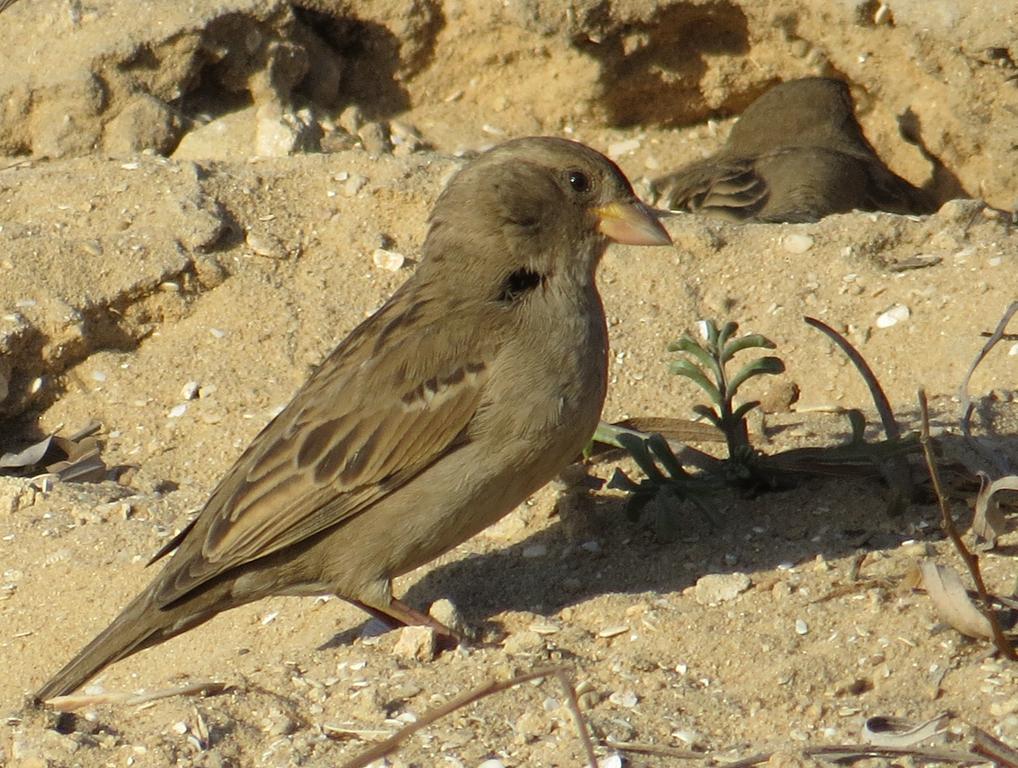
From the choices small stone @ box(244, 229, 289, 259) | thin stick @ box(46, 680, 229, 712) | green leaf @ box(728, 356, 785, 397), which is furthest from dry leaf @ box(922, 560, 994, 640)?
small stone @ box(244, 229, 289, 259)

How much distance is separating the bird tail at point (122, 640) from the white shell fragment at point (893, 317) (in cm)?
304

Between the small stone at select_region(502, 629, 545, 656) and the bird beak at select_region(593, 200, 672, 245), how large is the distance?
131cm

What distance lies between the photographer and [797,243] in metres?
7.07

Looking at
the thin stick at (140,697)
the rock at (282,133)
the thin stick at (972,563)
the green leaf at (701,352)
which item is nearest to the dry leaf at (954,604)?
the thin stick at (972,563)

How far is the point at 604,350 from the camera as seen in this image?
5.16 meters

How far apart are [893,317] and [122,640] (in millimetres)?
3261

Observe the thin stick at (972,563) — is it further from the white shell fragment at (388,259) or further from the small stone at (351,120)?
the small stone at (351,120)

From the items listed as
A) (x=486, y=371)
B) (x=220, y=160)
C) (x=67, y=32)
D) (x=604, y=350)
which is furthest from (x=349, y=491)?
(x=67, y=32)

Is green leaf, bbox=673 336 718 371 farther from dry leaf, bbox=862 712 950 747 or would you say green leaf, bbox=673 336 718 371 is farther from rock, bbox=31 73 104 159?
rock, bbox=31 73 104 159

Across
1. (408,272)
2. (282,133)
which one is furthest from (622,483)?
(282,133)

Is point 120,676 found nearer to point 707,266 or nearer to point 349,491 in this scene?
point 349,491

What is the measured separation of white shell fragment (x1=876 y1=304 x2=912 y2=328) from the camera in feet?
21.6

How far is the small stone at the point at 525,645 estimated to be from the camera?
15.6 feet

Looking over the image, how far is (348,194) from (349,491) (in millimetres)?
2565
